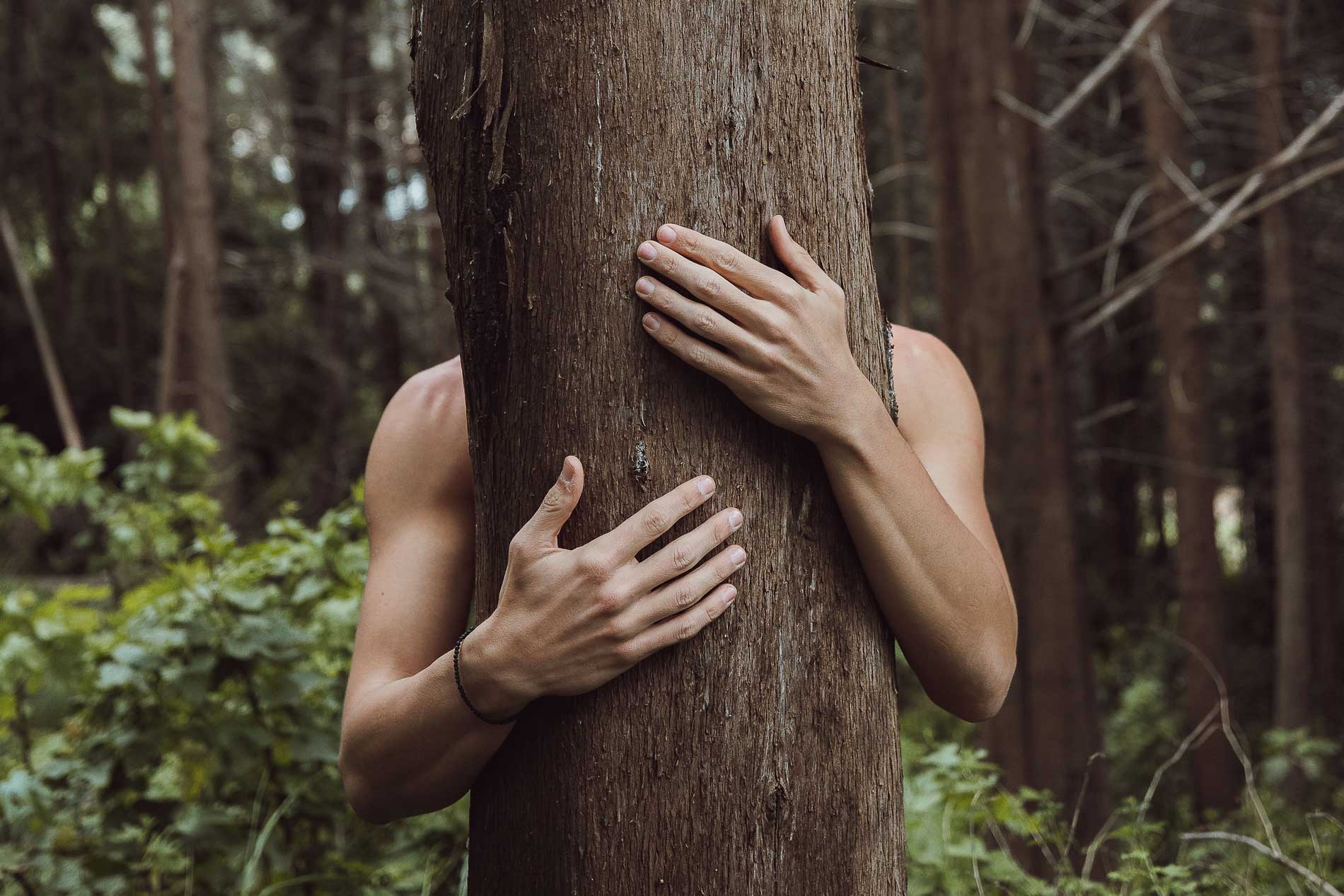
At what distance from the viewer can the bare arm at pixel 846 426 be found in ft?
5.11

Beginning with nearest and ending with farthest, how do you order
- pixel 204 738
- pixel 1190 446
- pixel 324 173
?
1. pixel 204 738
2. pixel 1190 446
3. pixel 324 173

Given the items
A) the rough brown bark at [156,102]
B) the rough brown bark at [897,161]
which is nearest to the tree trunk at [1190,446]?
the rough brown bark at [897,161]

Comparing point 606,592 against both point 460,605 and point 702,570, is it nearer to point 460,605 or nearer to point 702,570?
point 702,570

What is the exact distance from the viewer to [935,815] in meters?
3.02

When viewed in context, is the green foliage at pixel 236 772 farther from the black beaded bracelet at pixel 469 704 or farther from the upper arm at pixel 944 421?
the black beaded bracelet at pixel 469 704

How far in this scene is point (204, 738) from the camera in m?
2.96

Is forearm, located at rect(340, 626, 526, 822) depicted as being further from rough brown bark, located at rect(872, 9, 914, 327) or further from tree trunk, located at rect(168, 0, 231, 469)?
rough brown bark, located at rect(872, 9, 914, 327)

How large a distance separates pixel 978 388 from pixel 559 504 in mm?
6167

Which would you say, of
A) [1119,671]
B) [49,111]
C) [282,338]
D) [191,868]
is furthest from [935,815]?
[49,111]

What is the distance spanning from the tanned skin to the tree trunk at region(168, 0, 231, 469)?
1067 centimetres

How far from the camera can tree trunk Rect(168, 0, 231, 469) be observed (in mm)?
11547

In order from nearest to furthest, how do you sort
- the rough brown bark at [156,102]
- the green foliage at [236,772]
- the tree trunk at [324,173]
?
1. the green foliage at [236,772]
2. the rough brown bark at [156,102]
3. the tree trunk at [324,173]

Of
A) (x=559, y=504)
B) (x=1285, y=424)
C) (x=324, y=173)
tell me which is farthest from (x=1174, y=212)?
(x=324, y=173)

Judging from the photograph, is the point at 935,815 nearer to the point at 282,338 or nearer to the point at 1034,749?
the point at 1034,749
